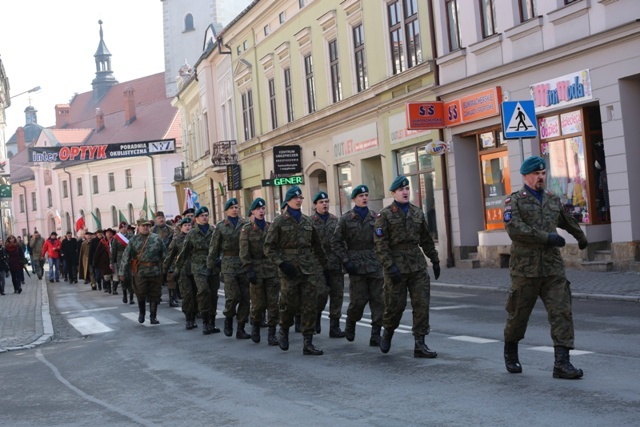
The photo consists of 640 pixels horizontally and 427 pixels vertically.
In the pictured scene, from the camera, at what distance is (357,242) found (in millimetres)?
11805

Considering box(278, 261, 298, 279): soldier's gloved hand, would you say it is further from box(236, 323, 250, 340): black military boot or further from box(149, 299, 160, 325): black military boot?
box(149, 299, 160, 325): black military boot

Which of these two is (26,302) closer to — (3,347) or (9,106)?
(3,347)

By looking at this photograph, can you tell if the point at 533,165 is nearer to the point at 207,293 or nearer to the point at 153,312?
the point at 207,293

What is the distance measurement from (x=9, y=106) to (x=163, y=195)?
20.5 m

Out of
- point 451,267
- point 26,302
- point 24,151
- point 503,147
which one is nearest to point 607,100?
point 503,147

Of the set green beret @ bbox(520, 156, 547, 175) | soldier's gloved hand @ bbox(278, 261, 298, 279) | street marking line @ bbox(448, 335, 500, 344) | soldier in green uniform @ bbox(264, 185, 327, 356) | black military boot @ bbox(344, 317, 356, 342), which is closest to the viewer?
green beret @ bbox(520, 156, 547, 175)

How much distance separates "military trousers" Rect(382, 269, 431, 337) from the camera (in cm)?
996

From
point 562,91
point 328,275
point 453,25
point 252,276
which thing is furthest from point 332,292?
point 453,25

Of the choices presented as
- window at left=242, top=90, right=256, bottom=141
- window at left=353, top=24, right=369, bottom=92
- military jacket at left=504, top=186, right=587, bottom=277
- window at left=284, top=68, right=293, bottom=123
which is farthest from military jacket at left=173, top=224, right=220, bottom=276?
window at left=242, top=90, right=256, bottom=141

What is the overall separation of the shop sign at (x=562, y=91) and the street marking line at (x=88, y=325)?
9805 mm

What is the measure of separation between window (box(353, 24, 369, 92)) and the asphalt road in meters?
16.4

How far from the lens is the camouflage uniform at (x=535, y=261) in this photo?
27.1ft

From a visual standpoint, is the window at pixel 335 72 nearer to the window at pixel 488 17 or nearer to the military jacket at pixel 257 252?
the window at pixel 488 17

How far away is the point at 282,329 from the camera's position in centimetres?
1155
